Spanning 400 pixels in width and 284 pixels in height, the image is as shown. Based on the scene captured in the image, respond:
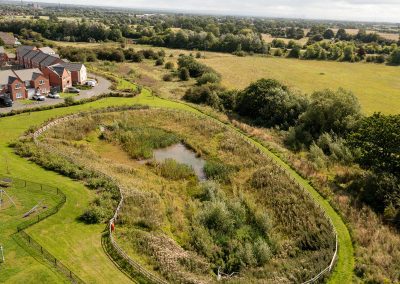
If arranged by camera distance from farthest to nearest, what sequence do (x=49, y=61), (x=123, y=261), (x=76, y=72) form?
(x=49, y=61)
(x=76, y=72)
(x=123, y=261)

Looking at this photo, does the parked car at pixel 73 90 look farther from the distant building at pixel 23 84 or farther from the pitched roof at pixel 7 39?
the pitched roof at pixel 7 39

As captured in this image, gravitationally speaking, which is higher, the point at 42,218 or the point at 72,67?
the point at 72,67

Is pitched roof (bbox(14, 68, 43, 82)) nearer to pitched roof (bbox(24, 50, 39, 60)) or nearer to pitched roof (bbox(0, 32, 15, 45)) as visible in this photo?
pitched roof (bbox(24, 50, 39, 60))

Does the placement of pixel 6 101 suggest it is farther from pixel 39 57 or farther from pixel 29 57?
pixel 29 57

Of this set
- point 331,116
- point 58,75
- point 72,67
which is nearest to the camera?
point 331,116

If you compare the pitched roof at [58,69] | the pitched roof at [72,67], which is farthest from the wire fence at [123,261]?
the pitched roof at [72,67]

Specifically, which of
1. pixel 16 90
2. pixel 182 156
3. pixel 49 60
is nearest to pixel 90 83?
pixel 49 60

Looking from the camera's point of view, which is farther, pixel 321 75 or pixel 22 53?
pixel 321 75
